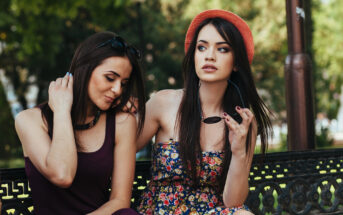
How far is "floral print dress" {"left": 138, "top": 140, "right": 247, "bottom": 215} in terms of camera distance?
3207 millimetres

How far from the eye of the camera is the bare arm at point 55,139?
2.58 meters

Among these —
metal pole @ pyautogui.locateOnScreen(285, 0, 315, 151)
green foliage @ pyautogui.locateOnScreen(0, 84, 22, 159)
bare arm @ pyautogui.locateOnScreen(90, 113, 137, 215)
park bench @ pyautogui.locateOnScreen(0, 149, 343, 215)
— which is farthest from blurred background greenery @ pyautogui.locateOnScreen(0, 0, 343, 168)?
bare arm @ pyautogui.locateOnScreen(90, 113, 137, 215)

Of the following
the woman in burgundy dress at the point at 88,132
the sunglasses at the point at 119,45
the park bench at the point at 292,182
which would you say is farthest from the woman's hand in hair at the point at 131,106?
the park bench at the point at 292,182

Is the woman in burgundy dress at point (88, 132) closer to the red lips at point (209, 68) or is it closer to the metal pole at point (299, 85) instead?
the red lips at point (209, 68)

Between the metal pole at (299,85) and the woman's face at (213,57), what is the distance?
180cm

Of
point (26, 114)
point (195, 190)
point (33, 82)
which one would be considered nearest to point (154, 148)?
point (195, 190)

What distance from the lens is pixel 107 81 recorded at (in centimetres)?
286

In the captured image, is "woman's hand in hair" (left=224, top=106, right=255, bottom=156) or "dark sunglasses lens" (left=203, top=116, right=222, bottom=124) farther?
"dark sunglasses lens" (left=203, top=116, right=222, bottom=124)

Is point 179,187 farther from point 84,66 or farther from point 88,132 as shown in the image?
point 84,66

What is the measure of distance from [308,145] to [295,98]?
50cm

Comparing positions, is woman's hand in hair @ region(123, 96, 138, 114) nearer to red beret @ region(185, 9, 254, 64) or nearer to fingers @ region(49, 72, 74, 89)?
fingers @ region(49, 72, 74, 89)

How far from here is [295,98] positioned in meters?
4.84

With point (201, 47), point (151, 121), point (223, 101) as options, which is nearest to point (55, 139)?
point (151, 121)

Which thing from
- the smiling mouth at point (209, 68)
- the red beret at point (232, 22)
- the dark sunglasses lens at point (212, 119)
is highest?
the red beret at point (232, 22)
